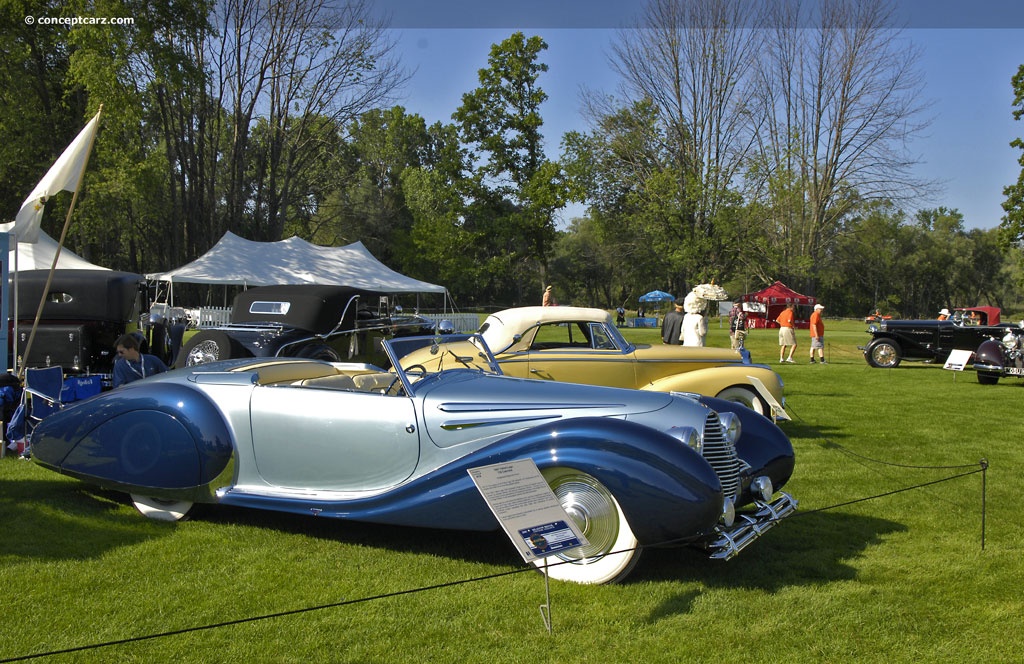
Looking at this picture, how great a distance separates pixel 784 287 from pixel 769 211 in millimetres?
8055

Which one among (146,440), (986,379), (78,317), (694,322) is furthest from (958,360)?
(78,317)

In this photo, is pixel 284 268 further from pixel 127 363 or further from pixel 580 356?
pixel 580 356

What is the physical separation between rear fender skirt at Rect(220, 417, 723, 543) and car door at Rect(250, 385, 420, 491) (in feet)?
0.82

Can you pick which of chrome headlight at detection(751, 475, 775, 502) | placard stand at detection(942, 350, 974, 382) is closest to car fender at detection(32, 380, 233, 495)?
chrome headlight at detection(751, 475, 775, 502)

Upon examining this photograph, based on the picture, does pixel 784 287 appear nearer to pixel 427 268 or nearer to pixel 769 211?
pixel 769 211

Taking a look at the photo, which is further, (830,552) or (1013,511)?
(1013,511)

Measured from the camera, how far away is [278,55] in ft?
105

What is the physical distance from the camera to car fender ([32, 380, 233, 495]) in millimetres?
5043

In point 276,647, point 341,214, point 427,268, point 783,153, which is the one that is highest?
point 783,153

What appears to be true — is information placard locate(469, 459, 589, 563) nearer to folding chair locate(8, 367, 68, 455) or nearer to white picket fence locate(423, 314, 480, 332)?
folding chair locate(8, 367, 68, 455)

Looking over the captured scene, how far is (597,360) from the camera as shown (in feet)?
28.4

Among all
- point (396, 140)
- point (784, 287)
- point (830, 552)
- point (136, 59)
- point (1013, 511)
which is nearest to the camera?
point (830, 552)

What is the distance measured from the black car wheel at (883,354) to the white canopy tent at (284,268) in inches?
557

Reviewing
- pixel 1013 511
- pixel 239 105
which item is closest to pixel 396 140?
pixel 239 105
